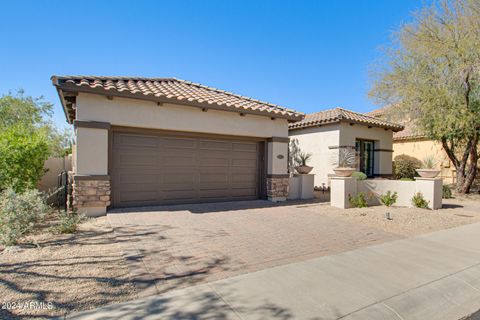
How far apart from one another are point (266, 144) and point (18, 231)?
26.7ft

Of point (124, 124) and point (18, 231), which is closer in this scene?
point (18, 231)

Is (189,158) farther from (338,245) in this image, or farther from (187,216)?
(338,245)

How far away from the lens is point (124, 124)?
26.9 feet

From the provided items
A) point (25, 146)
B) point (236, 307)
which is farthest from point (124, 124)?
point (236, 307)

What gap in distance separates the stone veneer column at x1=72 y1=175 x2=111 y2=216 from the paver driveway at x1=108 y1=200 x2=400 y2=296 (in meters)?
0.46

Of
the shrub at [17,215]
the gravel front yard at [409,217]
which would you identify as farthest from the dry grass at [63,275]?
the gravel front yard at [409,217]

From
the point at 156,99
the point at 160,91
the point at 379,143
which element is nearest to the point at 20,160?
the point at 156,99

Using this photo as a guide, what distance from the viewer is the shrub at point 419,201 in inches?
385

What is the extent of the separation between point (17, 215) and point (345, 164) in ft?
35.8

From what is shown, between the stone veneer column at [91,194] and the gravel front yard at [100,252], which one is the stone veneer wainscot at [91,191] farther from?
the gravel front yard at [100,252]

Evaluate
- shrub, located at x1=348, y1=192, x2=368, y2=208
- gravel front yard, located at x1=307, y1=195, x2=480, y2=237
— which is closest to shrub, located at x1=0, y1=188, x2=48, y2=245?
gravel front yard, located at x1=307, y1=195, x2=480, y2=237

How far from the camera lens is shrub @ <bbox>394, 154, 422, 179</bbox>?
1761cm

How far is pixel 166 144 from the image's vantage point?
9.16 m

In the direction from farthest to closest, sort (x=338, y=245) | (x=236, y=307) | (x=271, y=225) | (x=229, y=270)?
(x=271, y=225) < (x=338, y=245) < (x=229, y=270) < (x=236, y=307)
